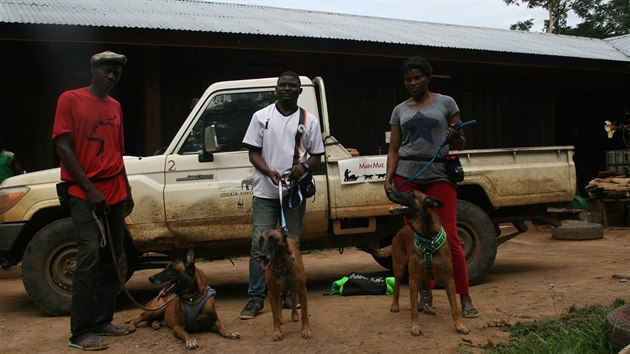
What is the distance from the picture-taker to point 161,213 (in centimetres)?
547

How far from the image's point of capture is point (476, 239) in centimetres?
611

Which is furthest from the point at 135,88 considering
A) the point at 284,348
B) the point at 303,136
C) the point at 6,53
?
the point at 284,348

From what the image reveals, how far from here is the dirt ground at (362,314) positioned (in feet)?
13.4

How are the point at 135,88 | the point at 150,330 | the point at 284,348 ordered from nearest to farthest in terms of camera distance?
the point at 284,348 → the point at 150,330 → the point at 135,88

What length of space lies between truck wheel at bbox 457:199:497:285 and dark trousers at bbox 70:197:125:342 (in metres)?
3.42

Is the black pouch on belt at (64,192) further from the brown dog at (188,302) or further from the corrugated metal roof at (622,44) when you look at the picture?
the corrugated metal roof at (622,44)

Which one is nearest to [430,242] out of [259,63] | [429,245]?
[429,245]

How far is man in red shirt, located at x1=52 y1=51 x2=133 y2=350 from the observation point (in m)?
3.96

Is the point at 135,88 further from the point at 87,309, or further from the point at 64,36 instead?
the point at 87,309

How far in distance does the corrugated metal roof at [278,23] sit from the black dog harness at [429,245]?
18.1 feet

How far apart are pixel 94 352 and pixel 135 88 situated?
23.1 feet

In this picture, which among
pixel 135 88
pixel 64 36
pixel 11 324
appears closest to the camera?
pixel 11 324

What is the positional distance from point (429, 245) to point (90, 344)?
8.11 ft

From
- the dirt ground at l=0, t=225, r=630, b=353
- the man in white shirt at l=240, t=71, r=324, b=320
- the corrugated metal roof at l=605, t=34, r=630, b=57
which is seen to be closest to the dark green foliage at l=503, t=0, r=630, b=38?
the corrugated metal roof at l=605, t=34, r=630, b=57
